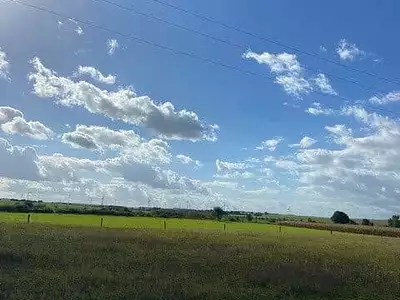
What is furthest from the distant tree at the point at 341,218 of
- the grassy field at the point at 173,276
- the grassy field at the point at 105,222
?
the grassy field at the point at 173,276

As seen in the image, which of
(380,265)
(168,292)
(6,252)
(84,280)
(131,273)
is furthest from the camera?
(380,265)

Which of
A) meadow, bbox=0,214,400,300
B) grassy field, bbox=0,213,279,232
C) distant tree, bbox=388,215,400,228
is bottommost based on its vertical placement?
meadow, bbox=0,214,400,300

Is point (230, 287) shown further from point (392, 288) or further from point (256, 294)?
point (392, 288)

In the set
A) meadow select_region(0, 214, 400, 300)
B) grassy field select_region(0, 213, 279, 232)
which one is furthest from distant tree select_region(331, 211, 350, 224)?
meadow select_region(0, 214, 400, 300)

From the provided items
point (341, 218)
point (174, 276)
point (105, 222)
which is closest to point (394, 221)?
point (341, 218)

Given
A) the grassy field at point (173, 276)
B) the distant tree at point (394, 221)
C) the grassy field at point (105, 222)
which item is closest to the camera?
the grassy field at point (173, 276)

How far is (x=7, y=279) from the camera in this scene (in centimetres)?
1792

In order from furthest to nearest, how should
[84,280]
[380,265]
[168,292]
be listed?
[380,265], [84,280], [168,292]

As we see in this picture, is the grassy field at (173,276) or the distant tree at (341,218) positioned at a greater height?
the distant tree at (341,218)

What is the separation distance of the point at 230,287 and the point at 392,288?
6896mm

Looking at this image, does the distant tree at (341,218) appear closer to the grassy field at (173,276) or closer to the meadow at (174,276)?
the meadow at (174,276)

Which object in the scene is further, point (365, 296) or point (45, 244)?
point (45, 244)

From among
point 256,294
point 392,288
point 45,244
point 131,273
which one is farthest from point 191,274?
point 45,244

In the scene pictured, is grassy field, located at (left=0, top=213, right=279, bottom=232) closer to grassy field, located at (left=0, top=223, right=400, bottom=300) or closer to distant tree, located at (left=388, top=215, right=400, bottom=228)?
Answer: grassy field, located at (left=0, top=223, right=400, bottom=300)
